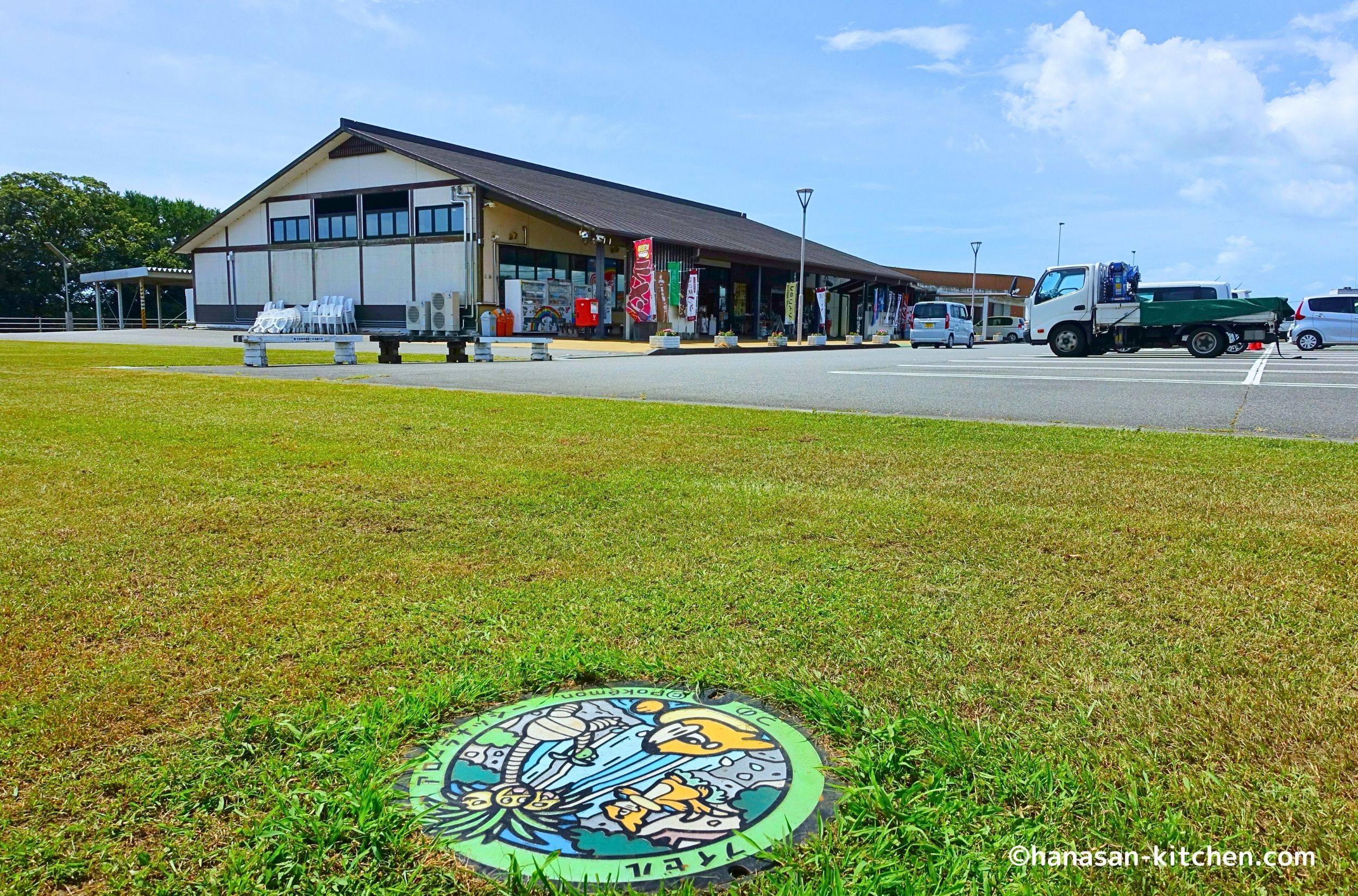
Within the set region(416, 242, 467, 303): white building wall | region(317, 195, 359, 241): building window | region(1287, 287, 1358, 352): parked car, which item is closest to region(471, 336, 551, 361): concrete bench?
region(416, 242, 467, 303): white building wall

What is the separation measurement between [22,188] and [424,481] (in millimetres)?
62492

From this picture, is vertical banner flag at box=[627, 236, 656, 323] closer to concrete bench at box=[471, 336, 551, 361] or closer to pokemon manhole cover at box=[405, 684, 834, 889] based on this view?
concrete bench at box=[471, 336, 551, 361]

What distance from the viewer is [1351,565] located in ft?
9.98

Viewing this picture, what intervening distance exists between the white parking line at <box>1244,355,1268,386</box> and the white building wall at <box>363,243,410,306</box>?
1032 inches

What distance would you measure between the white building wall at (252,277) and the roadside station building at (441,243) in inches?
2.3

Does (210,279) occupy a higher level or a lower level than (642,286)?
higher

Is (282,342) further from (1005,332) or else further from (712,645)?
(1005,332)

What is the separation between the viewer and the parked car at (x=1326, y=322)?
88.8 ft

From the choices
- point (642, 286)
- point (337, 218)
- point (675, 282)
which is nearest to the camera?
point (642, 286)

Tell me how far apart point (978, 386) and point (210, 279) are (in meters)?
36.7

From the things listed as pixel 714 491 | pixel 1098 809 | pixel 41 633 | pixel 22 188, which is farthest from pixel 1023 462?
pixel 22 188

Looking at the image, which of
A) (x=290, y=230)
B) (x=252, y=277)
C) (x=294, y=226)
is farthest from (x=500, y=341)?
(x=252, y=277)

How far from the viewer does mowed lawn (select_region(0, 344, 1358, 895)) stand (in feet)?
5.12

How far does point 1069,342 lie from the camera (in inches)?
840
